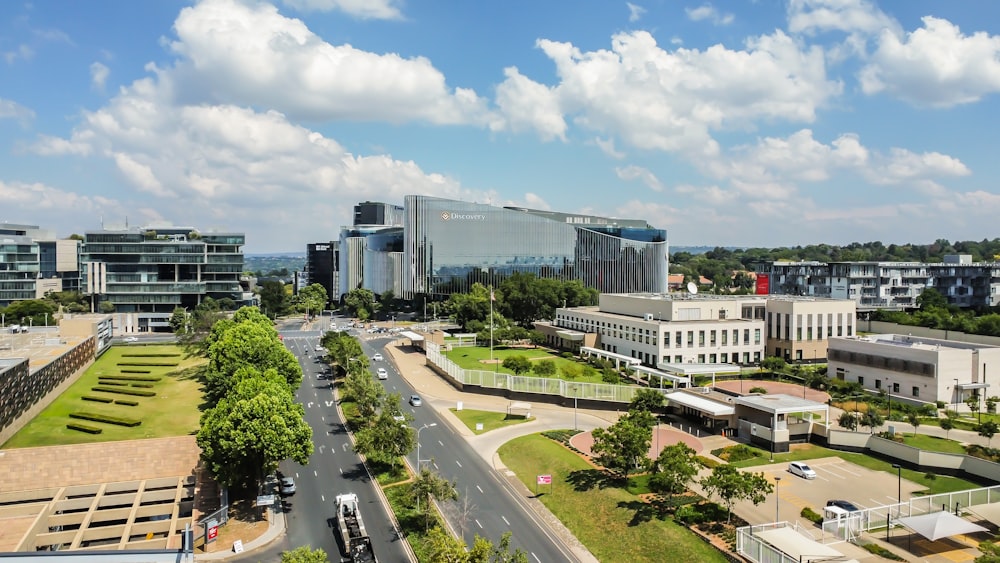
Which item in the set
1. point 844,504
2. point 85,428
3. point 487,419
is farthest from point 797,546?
point 85,428

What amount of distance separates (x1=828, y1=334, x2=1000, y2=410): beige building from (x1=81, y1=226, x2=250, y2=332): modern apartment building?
143258 millimetres

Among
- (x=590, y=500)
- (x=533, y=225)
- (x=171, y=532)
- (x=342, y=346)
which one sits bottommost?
(x=171, y=532)

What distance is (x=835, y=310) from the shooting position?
10956 cm

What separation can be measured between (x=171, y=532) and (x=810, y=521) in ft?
166

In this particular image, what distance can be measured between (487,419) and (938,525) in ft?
155

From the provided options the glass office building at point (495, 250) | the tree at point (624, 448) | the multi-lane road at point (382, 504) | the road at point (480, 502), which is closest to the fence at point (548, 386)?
the multi-lane road at point (382, 504)

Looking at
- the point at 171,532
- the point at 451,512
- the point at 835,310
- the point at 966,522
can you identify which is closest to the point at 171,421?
the point at 171,532

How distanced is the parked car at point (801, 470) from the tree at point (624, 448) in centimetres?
1293

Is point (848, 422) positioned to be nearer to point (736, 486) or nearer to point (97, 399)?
point (736, 486)

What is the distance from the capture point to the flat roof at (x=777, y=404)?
63969 millimetres

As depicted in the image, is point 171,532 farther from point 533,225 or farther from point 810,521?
point 533,225

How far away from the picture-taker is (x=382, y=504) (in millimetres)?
54281

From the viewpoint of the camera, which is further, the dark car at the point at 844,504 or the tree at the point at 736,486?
the dark car at the point at 844,504

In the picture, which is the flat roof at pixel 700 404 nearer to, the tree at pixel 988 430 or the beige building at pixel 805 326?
the tree at pixel 988 430
